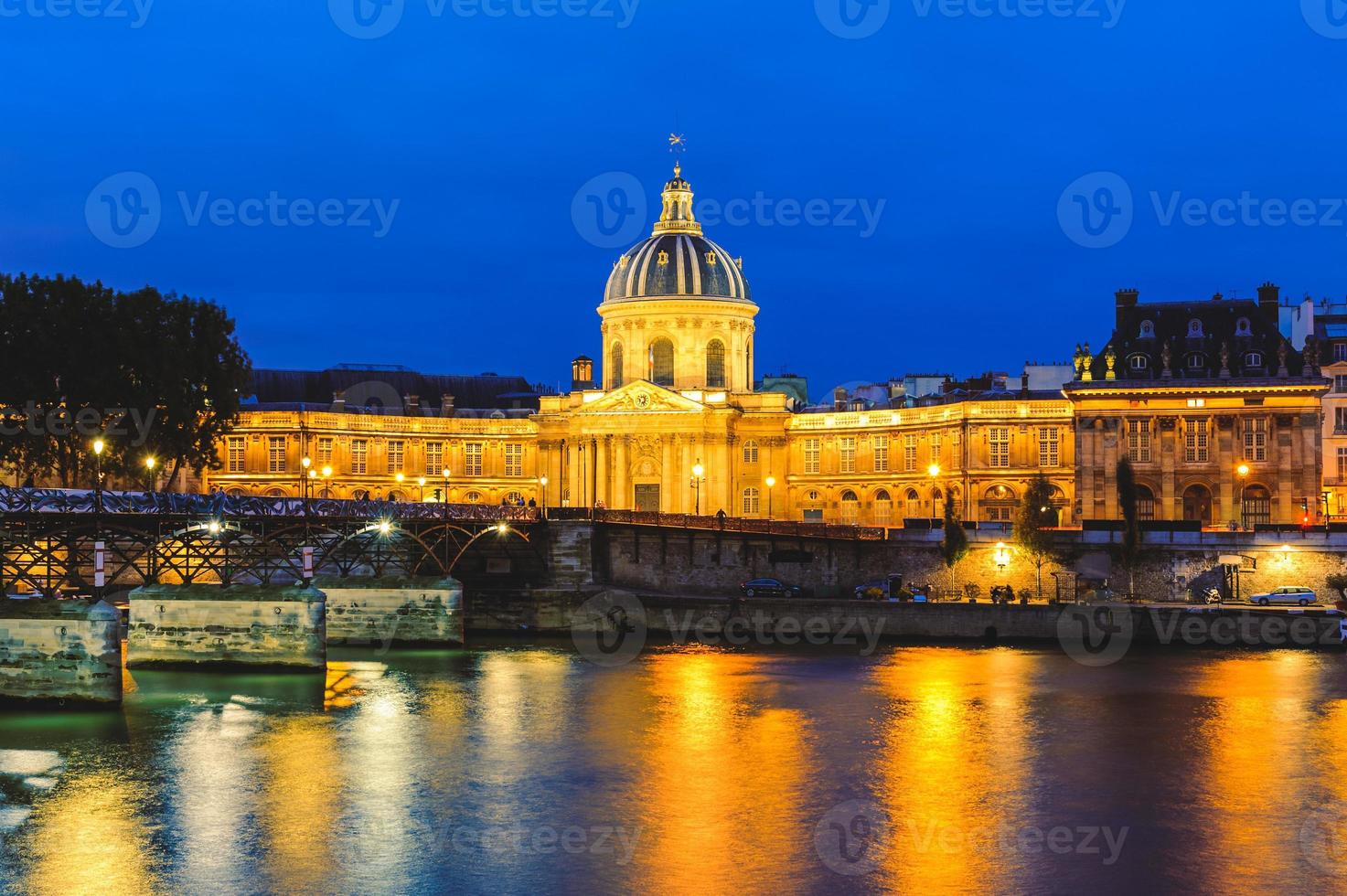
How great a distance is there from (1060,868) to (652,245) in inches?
3826

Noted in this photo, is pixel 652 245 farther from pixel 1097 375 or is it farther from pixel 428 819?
pixel 428 819

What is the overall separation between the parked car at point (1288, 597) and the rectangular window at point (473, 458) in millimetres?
65685

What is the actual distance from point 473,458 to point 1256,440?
57.7 m

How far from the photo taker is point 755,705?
6094 centimetres

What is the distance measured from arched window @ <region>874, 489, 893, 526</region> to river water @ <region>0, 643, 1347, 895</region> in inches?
2235

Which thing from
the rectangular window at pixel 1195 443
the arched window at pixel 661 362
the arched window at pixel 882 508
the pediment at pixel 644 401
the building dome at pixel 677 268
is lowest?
the arched window at pixel 882 508

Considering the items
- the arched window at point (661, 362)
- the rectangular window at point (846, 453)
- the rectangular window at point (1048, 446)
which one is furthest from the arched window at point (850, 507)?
the arched window at point (661, 362)

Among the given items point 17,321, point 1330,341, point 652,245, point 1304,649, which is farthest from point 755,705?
point 652,245

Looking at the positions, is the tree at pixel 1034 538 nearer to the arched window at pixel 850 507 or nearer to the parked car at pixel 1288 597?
the parked car at pixel 1288 597

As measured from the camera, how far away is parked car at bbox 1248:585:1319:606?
3329 inches

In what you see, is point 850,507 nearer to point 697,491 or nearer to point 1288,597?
point 697,491

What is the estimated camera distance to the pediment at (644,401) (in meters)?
126

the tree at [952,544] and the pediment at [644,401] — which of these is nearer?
the tree at [952,544]

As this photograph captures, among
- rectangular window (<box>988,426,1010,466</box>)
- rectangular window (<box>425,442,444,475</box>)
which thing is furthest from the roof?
rectangular window (<box>988,426,1010,466</box>)
